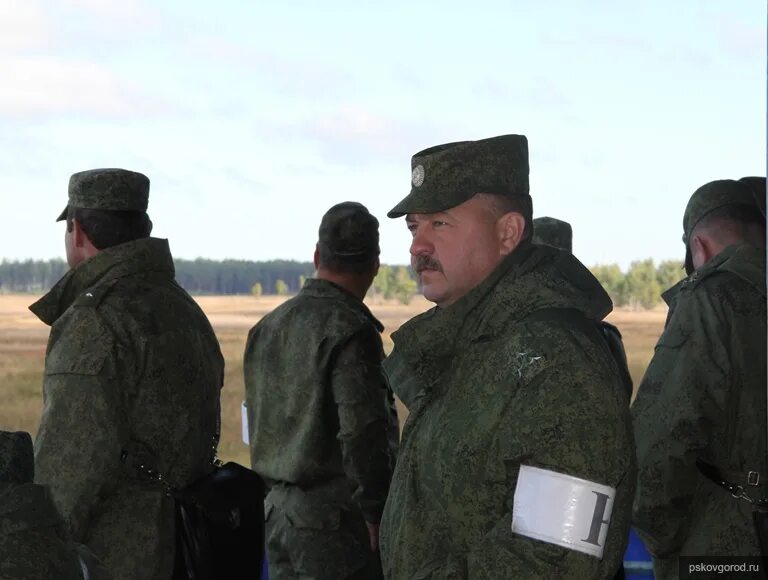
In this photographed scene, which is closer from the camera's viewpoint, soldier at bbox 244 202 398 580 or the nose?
the nose

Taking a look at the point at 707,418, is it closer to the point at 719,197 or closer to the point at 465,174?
the point at 719,197

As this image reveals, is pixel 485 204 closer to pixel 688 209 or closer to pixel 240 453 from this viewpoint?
pixel 688 209

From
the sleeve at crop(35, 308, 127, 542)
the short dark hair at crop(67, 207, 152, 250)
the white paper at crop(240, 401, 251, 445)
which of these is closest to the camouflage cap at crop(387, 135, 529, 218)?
the sleeve at crop(35, 308, 127, 542)

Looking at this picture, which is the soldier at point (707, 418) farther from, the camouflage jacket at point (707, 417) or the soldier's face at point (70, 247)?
the soldier's face at point (70, 247)

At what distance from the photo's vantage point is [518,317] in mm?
2086

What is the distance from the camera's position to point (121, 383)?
9.71 feet

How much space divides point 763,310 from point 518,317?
1.16 metres

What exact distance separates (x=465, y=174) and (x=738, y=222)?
1.27 metres

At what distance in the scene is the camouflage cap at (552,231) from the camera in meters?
4.41

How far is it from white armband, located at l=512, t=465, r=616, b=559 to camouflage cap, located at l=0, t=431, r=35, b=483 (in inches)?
29.5

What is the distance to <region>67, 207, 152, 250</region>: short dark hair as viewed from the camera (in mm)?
3137

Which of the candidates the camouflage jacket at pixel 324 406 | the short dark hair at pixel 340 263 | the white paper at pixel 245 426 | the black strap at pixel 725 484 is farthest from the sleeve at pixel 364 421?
the black strap at pixel 725 484

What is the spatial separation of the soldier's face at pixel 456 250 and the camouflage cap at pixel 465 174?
0.08 feet

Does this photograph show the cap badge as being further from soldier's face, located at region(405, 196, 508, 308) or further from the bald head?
the bald head
